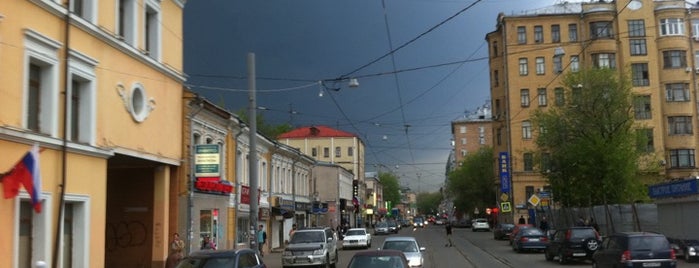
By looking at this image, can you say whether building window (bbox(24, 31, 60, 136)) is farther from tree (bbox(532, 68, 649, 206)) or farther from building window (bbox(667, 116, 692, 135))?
building window (bbox(667, 116, 692, 135))

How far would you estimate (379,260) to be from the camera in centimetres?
1448

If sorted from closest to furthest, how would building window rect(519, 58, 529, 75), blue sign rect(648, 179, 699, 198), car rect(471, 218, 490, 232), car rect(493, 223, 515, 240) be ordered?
blue sign rect(648, 179, 699, 198)
car rect(493, 223, 515, 240)
building window rect(519, 58, 529, 75)
car rect(471, 218, 490, 232)

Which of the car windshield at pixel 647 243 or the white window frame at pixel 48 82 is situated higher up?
the white window frame at pixel 48 82

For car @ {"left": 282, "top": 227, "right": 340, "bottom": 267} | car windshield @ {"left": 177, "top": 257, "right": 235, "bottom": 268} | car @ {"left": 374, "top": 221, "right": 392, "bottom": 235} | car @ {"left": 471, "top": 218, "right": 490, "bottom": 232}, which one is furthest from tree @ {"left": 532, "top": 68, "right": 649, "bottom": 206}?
car windshield @ {"left": 177, "top": 257, "right": 235, "bottom": 268}

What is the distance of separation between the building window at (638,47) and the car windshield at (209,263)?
62.3 metres

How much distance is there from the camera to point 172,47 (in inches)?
998

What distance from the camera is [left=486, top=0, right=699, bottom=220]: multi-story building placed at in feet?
213

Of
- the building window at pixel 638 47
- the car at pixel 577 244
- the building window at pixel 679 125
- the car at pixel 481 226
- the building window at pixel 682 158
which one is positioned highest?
the building window at pixel 638 47

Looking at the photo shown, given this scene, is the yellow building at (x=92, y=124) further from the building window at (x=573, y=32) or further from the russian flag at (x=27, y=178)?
the building window at (x=573, y=32)

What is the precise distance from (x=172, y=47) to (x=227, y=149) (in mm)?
8692

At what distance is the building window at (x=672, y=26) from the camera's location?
6512 centimetres

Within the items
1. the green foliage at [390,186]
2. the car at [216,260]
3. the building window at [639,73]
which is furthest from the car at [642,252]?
the green foliage at [390,186]

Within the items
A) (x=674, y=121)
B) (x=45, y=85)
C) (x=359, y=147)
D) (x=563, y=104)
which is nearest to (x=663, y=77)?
(x=674, y=121)

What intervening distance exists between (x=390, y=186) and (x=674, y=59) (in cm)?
9902
